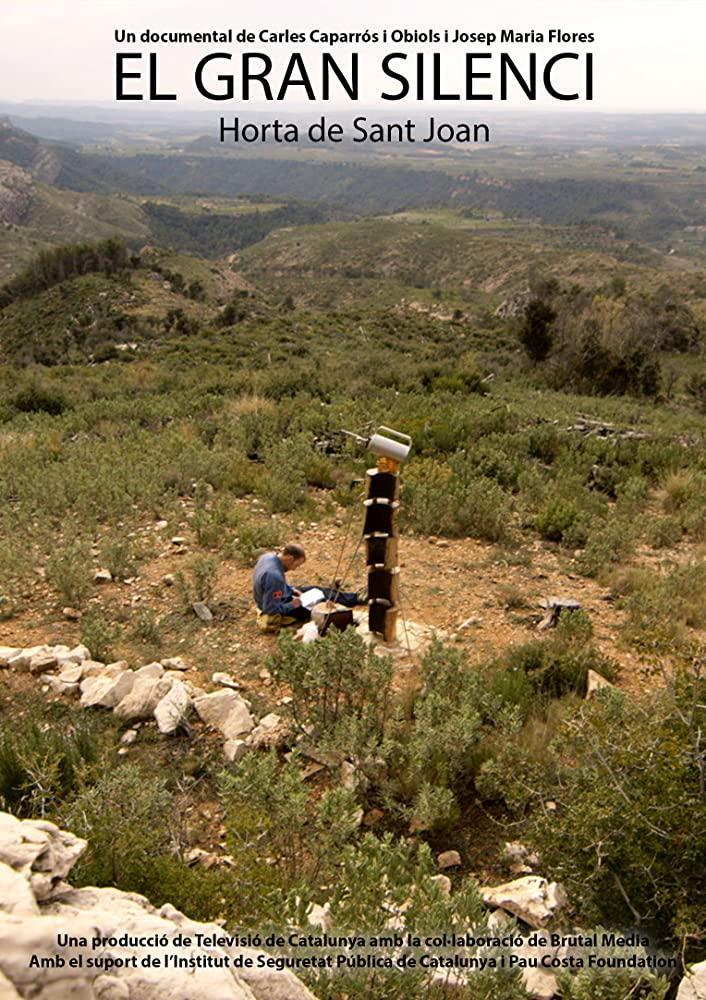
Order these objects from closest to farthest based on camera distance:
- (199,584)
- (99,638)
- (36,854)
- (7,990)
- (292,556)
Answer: (7,990), (36,854), (99,638), (292,556), (199,584)

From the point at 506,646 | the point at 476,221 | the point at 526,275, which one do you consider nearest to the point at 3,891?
the point at 506,646

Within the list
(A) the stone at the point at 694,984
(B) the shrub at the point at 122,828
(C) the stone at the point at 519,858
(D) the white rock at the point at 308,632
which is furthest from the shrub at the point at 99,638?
(A) the stone at the point at 694,984

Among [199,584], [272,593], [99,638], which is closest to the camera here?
[99,638]

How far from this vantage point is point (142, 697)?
488cm

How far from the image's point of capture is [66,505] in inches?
341

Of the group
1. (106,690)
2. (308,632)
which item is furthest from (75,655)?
(308,632)

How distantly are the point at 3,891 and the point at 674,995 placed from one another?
2.26 metres

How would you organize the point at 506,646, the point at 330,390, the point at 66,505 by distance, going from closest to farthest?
the point at 506,646 → the point at 66,505 → the point at 330,390

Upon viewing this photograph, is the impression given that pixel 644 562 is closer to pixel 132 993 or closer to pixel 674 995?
pixel 674 995

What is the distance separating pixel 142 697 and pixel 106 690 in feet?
0.89

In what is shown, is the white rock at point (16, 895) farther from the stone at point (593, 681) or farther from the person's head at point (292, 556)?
the person's head at point (292, 556)

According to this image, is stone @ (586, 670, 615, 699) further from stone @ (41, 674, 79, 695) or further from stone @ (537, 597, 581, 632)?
stone @ (41, 674, 79, 695)

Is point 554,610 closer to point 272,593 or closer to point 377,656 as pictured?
point 377,656

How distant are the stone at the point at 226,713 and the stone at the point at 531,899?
190 centimetres
